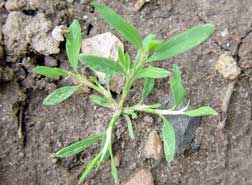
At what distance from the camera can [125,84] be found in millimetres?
1440

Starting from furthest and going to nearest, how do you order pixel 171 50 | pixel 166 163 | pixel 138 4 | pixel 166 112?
pixel 138 4, pixel 166 163, pixel 166 112, pixel 171 50

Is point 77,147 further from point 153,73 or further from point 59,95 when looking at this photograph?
point 153,73

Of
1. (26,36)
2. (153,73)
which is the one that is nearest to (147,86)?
(153,73)

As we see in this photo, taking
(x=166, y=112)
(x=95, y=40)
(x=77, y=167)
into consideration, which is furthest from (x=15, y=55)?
(x=166, y=112)

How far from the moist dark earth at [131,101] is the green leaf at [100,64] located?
31cm

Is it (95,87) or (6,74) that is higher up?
(6,74)

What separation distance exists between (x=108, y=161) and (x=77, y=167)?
0.12 m

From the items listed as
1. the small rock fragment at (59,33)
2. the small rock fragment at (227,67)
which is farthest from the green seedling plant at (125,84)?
the small rock fragment at (227,67)

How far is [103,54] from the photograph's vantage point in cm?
158

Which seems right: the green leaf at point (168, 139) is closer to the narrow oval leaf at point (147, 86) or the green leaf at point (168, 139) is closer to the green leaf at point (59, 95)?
the narrow oval leaf at point (147, 86)

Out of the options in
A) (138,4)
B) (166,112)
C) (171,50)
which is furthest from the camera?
(138,4)

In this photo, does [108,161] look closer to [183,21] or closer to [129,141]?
[129,141]

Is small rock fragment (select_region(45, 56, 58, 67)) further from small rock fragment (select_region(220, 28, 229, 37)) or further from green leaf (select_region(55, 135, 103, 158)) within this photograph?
small rock fragment (select_region(220, 28, 229, 37))

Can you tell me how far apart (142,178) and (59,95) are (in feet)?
1.39
